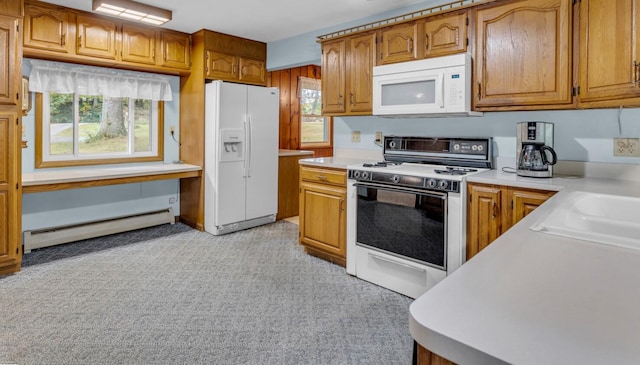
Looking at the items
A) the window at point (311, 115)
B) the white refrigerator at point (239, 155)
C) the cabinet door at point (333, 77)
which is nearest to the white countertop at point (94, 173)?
the white refrigerator at point (239, 155)

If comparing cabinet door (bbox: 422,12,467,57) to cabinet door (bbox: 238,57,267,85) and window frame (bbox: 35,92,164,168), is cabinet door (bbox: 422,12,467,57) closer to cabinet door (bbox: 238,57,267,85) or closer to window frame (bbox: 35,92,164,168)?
cabinet door (bbox: 238,57,267,85)

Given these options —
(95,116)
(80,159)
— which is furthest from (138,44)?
(80,159)

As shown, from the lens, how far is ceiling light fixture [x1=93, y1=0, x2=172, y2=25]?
3.38 meters

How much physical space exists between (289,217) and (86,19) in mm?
3102

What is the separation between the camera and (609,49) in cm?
211

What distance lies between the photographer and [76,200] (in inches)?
161

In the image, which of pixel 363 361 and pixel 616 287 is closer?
pixel 616 287

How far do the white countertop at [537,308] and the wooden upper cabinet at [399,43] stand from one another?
89.6 inches

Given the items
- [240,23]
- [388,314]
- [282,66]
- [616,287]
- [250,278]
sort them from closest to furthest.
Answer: [616,287], [388,314], [250,278], [240,23], [282,66]

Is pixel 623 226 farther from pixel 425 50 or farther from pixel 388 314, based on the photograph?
pixel 425 50

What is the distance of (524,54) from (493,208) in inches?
39.5

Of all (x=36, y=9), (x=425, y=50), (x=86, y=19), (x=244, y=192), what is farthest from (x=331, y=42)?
(x=36, y=9)

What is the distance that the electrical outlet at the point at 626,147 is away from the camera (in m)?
2.33

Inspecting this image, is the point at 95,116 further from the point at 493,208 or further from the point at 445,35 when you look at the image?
the point at 493,208
